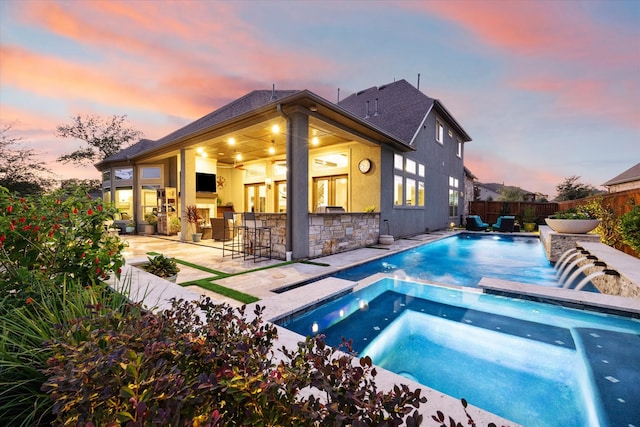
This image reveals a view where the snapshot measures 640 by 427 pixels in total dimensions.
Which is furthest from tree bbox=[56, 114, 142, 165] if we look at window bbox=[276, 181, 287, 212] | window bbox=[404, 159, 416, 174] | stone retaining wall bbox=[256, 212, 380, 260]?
window bbox=[404, 159, 416, 174]

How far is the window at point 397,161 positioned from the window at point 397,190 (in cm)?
42

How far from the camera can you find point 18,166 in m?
17.3

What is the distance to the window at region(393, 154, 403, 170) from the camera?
10.6 meters

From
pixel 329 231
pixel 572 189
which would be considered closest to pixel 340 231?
pixel 329 231

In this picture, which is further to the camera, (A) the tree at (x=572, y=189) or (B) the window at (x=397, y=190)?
(A) the tree at (x=572, y=189)

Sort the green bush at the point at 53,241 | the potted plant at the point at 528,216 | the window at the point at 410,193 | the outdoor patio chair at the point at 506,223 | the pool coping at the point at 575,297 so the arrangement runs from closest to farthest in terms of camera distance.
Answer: the green bush at the point at 53,241 → the pool coping at the point at 575,297 → the window at the point at 410,193 → the outdoor patio chair at the point at 506,223 → the potted plant at the point at 528,216

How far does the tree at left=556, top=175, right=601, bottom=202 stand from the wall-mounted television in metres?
33.3

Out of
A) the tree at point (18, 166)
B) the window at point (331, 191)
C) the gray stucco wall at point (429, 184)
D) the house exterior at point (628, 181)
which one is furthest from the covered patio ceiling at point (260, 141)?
the house exterior at point (628, 181)

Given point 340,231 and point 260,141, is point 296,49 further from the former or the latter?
point 340,231

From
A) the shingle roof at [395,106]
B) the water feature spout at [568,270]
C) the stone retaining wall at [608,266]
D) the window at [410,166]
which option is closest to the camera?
the stone retaining wall at [608,266]

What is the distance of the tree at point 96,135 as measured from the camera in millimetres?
22062

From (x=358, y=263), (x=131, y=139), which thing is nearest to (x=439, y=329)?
(x=358, y=263)

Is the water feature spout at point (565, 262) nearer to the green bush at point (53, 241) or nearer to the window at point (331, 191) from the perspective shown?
the window at point (331, 191)

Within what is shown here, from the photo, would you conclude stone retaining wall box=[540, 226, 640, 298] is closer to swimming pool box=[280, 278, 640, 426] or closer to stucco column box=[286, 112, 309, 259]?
swimming pool box=[280, 278, 640, 426]
